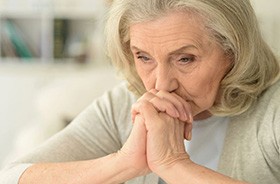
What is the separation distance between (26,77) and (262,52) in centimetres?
288

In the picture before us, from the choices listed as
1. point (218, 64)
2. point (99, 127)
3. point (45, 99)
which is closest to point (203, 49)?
point (218, 64)

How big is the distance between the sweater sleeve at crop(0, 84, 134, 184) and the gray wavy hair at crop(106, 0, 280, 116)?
5.1 inches

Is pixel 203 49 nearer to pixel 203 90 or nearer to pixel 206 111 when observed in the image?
pixel 203 90

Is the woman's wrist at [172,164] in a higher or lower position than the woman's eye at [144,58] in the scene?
lower

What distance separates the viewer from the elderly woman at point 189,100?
127cm

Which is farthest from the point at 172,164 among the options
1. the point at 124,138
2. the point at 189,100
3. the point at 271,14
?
the point at 271,14

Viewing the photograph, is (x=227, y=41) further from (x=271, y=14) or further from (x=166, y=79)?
(x=271, y=14)

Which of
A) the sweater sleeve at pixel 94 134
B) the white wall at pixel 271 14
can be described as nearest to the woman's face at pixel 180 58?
the sweater sleeve at pixel 94 134

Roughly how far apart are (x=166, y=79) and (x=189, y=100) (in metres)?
0.09

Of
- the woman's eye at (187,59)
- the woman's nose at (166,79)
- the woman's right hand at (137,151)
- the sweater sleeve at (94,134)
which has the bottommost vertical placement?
the sweater sleeve at (94,134)

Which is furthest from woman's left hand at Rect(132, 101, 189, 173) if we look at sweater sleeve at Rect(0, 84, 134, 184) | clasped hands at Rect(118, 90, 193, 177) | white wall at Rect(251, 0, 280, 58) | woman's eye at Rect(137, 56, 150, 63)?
white wall at Rect(251, 0, 280, 58)

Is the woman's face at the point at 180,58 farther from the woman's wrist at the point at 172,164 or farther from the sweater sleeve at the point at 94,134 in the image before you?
the sweater sleeve at the point at 94,134

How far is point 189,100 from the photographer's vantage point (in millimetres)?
1363

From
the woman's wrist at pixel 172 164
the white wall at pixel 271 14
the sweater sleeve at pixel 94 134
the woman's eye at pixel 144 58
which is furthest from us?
the white wall at pixel 271 14
